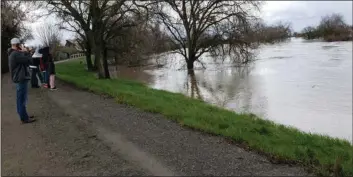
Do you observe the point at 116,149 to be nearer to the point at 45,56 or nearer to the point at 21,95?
the point at 21,95

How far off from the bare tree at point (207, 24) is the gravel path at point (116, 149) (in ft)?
87.5

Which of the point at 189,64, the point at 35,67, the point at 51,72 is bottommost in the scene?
the point at 189,64

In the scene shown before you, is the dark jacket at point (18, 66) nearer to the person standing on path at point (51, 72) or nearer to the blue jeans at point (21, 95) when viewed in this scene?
the blue jeans at point (21, 95)

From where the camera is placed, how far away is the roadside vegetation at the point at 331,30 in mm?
93412

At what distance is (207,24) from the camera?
39281 mm

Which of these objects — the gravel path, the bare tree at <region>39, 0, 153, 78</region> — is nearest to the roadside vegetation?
the bare tree at <region>39, 0, 153, 78</region>

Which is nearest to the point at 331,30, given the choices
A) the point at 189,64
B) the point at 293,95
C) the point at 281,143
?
the point at 189,64

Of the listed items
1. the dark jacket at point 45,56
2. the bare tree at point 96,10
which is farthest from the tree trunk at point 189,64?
the dark jacket at point 45,56

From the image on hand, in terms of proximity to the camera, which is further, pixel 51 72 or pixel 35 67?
pixel 35 67

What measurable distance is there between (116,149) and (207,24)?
108 ft

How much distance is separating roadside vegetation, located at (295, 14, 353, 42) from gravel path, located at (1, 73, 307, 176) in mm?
85986

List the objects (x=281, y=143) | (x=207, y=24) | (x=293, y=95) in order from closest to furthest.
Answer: (x=281, y=143), (x=293, y=95), (x=207, y=24)

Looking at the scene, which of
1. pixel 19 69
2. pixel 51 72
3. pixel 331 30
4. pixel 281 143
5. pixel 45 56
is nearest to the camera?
pixel 281 143

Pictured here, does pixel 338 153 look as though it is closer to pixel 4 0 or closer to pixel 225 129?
pixel 225 129
